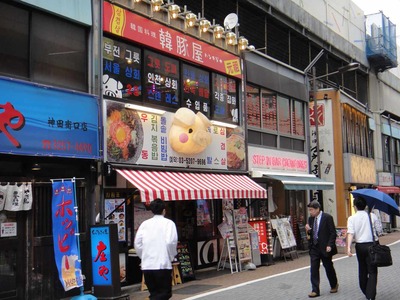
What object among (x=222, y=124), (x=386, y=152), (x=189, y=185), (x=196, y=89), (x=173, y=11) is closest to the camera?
(x=189, y=185)

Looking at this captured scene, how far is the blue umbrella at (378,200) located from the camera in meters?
9.24

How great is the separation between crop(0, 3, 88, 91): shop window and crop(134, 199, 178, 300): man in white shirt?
4551 mm

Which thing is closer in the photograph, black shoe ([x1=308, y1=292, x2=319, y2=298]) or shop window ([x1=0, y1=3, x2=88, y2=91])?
shop window ([x1=0, y1=3, x2=88, y2=91])

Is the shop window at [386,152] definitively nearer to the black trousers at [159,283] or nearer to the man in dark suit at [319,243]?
the man in dark suit at [319,243]

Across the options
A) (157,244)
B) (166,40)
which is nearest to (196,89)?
(166,40)

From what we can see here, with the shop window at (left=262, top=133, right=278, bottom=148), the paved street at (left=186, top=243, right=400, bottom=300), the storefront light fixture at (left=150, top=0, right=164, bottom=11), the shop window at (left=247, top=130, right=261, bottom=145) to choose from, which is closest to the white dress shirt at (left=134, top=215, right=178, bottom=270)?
the paved street at (left=186, top=243, right=400, bottom=300)

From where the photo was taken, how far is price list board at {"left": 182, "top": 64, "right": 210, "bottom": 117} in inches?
549

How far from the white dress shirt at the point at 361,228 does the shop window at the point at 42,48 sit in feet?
20.6

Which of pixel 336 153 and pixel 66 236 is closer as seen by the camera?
pixel 66 236

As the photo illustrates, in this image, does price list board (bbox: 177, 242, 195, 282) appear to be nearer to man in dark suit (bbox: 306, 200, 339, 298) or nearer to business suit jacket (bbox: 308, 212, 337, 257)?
man in dark suit (bbox: 306, 200, 339, 298)

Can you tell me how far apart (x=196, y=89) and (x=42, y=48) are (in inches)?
215

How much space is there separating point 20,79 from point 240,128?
8262 millimetres

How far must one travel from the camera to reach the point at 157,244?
6.60m

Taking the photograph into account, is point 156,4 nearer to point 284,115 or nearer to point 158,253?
point 158,253
